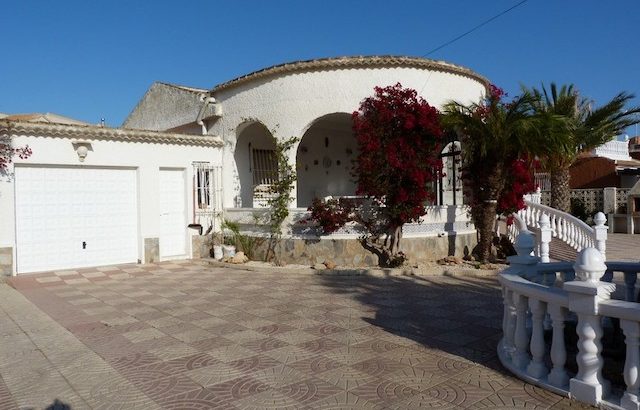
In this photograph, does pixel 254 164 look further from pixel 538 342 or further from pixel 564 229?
pixel 538 342

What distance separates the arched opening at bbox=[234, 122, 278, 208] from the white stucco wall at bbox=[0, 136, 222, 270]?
0.75 m

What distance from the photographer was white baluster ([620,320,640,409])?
326cm

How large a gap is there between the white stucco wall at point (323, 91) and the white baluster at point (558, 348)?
8.23 meters

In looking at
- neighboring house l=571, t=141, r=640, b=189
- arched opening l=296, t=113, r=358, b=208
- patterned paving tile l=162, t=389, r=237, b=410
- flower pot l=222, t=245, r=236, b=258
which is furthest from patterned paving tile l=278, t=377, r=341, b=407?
neighboring house l=571, t=141, r=640, b=189

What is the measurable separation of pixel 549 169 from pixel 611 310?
13576 millimetres

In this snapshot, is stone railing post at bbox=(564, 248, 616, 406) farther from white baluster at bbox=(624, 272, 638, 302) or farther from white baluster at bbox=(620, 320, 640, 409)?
white baluster at bbox=(624, 272, 638, 302)

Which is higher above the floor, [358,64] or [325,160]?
[358,64]

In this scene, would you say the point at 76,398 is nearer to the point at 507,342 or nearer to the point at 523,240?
the point at 507,342

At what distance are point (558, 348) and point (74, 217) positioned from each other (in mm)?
10597

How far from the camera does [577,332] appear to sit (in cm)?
357

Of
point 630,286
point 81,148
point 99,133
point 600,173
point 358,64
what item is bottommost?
point 630,286

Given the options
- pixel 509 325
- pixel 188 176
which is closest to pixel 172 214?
pixel 188 176

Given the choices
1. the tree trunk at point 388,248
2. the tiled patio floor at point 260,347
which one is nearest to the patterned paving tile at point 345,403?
the tiled patio floor at point 260,347

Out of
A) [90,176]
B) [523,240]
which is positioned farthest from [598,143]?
[90,176]
